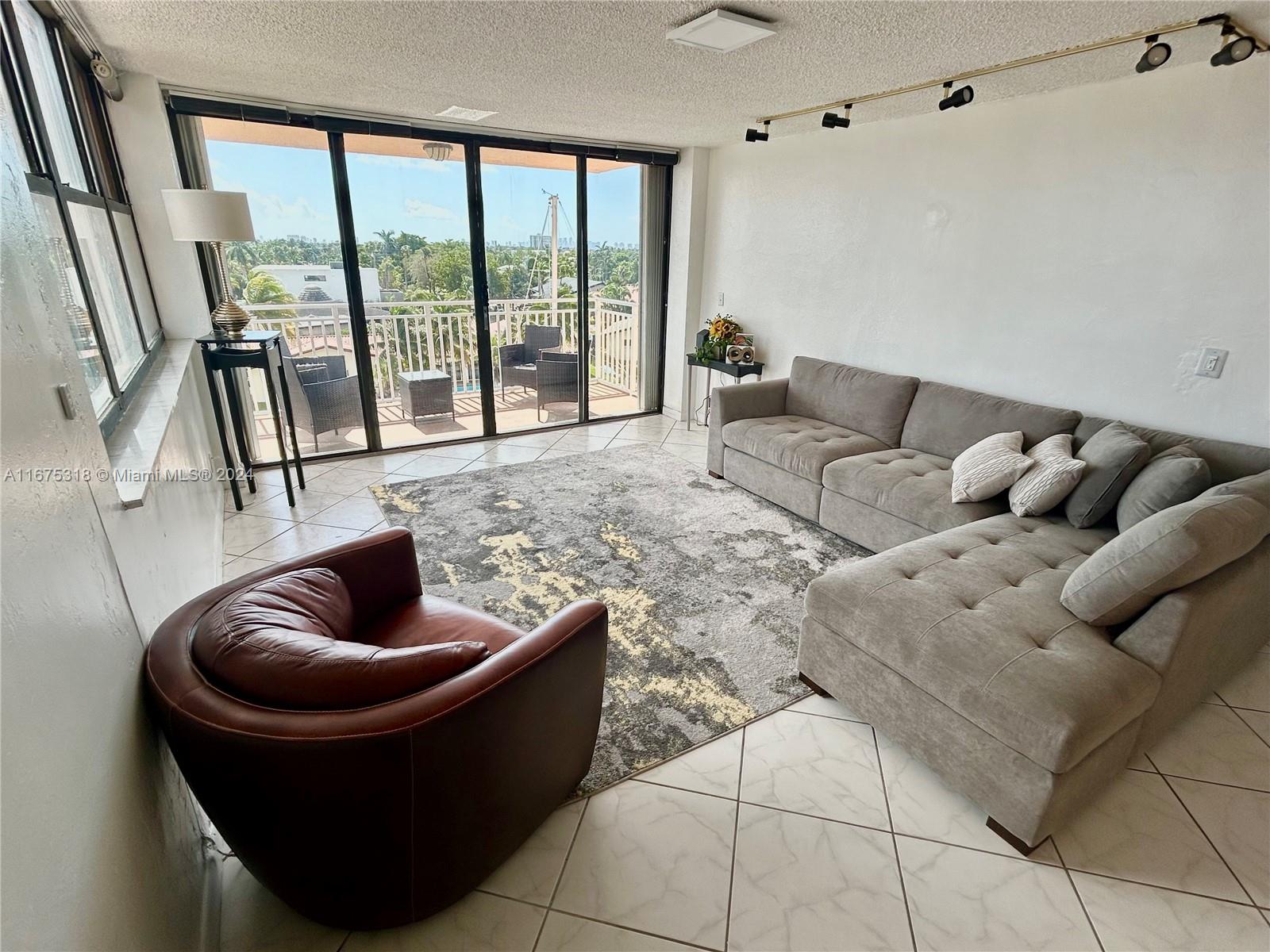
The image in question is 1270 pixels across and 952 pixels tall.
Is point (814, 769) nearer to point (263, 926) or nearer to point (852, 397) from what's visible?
point (263, 926)

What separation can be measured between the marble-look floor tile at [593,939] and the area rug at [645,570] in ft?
1.27

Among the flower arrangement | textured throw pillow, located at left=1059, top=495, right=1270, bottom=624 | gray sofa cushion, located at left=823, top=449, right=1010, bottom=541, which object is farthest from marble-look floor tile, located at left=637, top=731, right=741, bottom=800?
the flower arrangement

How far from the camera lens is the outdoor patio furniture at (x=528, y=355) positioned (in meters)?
5.21

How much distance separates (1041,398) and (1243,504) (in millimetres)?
1563

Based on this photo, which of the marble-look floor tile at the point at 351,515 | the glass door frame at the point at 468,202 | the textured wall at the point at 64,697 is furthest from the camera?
the glass door frame at the point at 468,202

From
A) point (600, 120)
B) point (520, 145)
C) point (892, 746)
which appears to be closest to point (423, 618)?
point (892, 746)

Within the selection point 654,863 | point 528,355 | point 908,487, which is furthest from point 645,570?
point 528,355

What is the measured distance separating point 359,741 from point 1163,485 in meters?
2.70

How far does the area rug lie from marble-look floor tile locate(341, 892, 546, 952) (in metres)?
0.39

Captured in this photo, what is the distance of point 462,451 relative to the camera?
4.78 m

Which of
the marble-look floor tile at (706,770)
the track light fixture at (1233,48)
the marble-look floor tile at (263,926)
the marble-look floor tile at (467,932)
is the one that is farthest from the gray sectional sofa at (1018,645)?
the marble-look floor tile at (263,926)

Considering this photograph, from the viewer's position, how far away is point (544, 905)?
4.97 feet

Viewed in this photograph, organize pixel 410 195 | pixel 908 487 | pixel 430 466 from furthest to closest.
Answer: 1. pixel 430 466
2. pixel 410 195
3. pixel 908 487

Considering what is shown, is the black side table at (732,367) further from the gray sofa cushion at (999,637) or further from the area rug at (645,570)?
the gray sofa cushion at (999,637)
